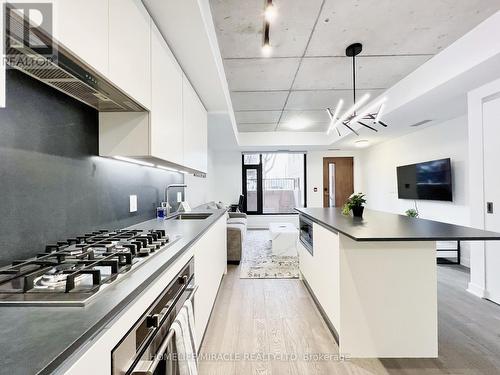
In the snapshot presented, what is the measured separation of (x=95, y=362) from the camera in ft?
1.94

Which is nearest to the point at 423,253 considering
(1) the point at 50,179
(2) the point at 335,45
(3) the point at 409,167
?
(2) the point at 335,45

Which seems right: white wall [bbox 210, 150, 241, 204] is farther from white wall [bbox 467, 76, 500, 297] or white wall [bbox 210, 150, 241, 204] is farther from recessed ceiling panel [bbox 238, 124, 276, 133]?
white wall [bbox 467, 76, 500, 297]

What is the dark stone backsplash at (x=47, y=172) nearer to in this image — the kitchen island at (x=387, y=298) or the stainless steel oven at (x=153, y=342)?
the stainless steel oven at (x=153, y=342)

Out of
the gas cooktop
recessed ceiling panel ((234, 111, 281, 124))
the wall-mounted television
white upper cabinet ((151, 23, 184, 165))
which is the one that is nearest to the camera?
the gas cooktop

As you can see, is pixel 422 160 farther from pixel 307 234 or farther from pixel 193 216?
pixel 193 216

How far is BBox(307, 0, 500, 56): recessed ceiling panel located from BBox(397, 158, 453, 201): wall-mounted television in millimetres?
2271

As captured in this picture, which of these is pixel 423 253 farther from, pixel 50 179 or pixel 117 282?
pixel 50 179

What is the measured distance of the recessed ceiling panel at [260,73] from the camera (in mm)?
2959

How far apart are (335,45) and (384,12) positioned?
550mm

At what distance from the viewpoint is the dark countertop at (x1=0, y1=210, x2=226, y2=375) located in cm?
47

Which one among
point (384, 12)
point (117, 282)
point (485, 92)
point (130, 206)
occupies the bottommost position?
point (117, 282)

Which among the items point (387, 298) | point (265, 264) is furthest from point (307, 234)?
point (387, 298)

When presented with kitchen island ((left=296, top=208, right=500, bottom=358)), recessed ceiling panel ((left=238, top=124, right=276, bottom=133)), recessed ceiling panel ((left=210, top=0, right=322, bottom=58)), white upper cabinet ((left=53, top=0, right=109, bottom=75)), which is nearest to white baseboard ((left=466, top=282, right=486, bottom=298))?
kitchen island ((left=296, top=208, right=500, bottom=358))

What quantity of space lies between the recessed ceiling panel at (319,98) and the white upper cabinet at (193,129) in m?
1.60
